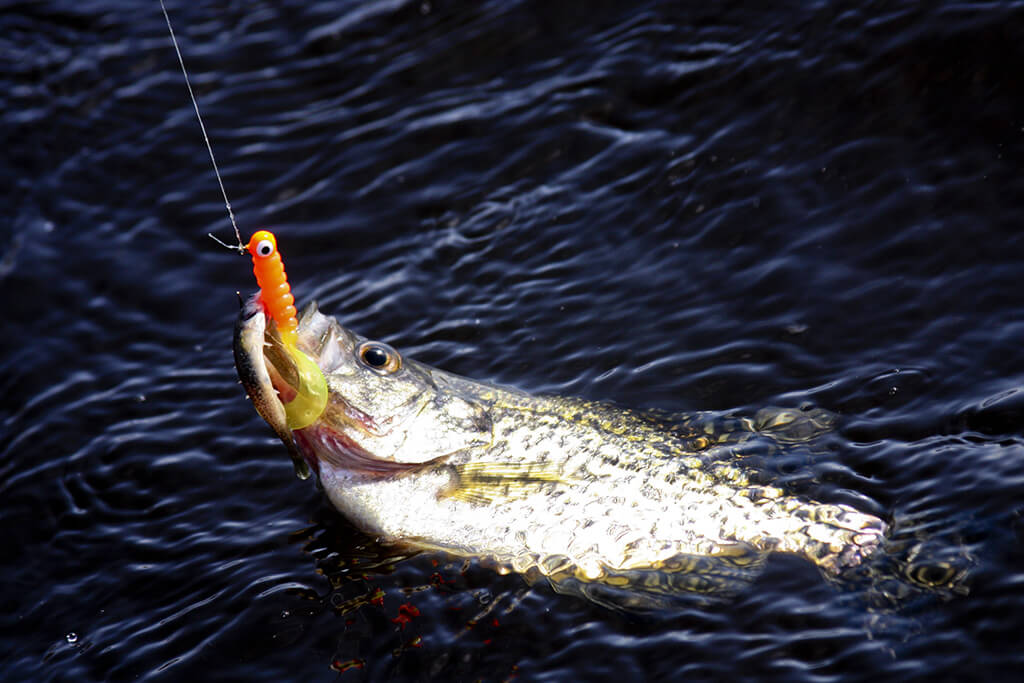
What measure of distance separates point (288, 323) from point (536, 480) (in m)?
1.67

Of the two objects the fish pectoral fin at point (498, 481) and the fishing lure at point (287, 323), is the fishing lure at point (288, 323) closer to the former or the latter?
the fishing lure at point (287, 323)

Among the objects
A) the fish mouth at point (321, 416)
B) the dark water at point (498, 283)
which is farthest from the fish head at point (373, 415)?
the dark water at point (498, 283)

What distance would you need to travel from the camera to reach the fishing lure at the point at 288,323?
18.6ft

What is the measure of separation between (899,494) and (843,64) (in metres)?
5.10

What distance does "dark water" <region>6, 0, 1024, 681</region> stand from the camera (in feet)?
18.9

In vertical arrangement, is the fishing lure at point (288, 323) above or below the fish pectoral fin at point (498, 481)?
above

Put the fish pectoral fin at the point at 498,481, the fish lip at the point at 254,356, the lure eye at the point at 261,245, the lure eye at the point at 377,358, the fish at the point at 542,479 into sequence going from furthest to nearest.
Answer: the lure eye at the point at 377,358, the fish pectoral fin at the point at 498,481, the fish at the point at 542,479, the lure eye at the point at 261,245, the fish lip at the point at 254,356

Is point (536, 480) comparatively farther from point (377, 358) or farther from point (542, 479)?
point (377, 358)

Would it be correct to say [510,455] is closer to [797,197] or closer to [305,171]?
[797,197]

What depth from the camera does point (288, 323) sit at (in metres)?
5.89

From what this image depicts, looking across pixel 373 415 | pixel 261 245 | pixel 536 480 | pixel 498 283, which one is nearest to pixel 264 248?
pixel 261 245

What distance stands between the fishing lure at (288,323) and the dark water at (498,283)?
1.07 metres

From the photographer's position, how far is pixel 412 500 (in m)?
6.21

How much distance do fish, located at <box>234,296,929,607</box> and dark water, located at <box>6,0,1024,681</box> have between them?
20 cm
